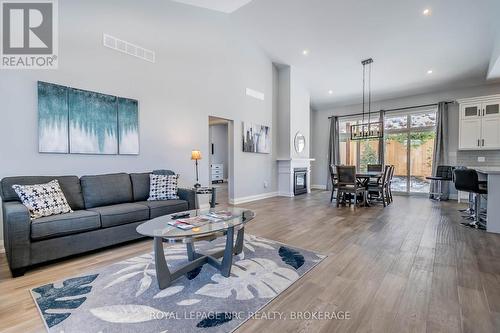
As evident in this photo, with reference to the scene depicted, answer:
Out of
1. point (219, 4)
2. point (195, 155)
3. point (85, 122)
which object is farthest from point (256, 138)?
point (85, 122)

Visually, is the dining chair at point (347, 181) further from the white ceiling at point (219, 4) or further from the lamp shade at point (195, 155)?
the white ceiling at point (219, 4)

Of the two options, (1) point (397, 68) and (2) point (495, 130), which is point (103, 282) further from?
(2) point (495, 130)

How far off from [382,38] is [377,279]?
16.8 ft

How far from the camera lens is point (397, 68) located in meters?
6.01

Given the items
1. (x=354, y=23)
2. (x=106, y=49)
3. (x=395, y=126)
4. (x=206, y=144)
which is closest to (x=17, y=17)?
(x=106, y=49)

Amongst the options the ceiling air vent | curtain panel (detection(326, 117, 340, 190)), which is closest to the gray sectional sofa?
the ceiling air vent

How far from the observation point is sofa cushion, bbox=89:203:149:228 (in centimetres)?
286

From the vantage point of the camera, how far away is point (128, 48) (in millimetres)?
3932

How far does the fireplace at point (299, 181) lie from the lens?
734cm

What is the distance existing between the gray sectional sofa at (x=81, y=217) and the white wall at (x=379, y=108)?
663 cm

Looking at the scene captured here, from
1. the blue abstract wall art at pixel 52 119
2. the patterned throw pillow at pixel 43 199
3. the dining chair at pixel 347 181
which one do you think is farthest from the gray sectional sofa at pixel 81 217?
the dining chair at pixel 347 181

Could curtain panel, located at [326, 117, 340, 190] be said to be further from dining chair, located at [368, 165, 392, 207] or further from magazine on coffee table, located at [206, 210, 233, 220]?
magazine on coffee table, located at [206, 210, 233, 220]

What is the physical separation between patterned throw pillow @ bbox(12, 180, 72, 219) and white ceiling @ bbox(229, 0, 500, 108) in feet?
16.4

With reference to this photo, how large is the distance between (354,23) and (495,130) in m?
4.43
